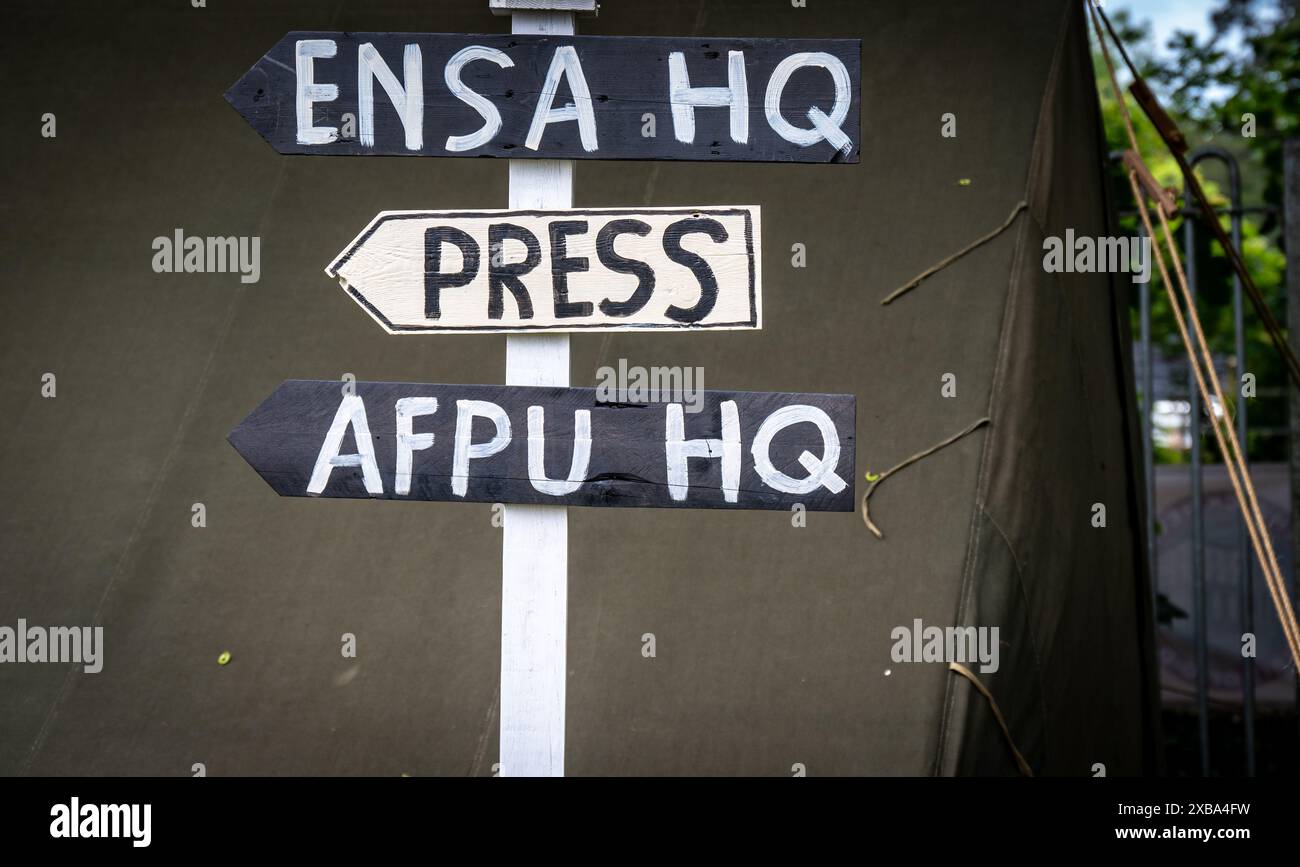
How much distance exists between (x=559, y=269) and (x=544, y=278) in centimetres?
3

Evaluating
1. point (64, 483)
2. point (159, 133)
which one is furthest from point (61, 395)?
point (159, 133)

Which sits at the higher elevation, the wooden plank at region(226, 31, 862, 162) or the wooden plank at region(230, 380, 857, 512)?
the wooden plank at region(226, 31, 862, 162)

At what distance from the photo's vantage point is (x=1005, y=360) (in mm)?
2328

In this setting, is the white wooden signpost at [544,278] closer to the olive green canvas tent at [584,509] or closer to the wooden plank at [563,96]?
the wooden plank at [563,96]

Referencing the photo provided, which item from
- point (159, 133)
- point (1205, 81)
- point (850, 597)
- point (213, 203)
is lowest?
point (850, 597)

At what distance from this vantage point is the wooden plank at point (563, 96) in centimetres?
160

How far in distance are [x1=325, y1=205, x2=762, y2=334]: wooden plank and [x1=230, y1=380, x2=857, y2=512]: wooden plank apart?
110 millimetres

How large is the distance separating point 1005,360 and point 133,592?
2032mm

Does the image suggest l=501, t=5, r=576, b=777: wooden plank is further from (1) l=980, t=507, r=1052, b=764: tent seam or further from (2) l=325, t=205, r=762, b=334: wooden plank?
(1) l=980, t=507, r=1052, b=764: tent seam

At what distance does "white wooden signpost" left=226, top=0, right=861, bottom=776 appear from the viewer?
1.55 meters

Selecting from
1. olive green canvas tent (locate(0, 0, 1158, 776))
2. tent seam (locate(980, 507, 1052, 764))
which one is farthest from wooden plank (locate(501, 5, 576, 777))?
tent seam (locate(980, 507, 1052, 764))
